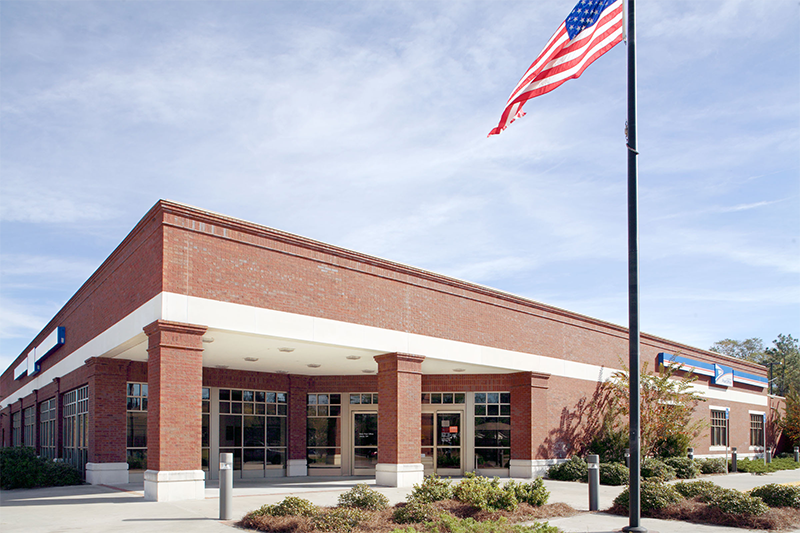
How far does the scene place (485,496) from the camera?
45.7ft

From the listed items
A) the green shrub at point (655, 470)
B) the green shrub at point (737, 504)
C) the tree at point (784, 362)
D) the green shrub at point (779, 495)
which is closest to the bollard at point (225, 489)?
the green shrub at point (737, 504)

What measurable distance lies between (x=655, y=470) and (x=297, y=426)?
1315 centimetres

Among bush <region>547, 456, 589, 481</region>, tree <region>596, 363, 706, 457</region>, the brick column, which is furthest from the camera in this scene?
tree <region>596, 363, 706, 457</region>

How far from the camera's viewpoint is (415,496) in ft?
46.5

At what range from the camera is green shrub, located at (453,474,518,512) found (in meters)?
13.8

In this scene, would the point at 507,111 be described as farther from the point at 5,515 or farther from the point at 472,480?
the point at 5,515

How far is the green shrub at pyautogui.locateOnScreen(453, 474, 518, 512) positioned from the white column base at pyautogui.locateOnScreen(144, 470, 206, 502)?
6019mm

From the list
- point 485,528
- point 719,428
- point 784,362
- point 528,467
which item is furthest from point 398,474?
point 784,362

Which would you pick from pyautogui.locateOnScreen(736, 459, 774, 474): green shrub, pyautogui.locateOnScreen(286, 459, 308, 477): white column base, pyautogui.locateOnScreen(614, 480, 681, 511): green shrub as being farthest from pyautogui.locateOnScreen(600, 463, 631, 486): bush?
pyautogui.locateOnScreen(736, 459, 774, 474): green shrub

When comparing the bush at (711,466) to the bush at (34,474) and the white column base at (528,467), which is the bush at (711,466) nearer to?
the white column base at (528,467)

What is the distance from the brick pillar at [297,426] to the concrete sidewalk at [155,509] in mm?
4777

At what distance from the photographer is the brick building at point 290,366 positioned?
16.2 meters

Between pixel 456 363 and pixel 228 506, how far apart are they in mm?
11408

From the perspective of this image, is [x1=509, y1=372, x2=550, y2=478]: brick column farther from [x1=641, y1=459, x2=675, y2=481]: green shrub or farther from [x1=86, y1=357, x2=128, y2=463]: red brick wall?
[x1=86, y1=357, x2=128, y2=463]: red brick wall
